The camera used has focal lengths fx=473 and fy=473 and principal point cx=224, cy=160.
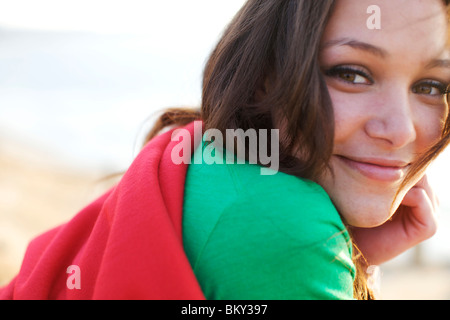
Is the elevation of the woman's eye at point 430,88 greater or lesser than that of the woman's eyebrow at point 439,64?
lesser

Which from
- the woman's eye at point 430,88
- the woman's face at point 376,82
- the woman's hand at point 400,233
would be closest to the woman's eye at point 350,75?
the woman's face at point 376,82

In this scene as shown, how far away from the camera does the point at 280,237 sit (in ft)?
4.04

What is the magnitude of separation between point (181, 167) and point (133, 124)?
11954mm

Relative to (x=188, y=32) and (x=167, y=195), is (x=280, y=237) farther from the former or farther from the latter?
(x=188, y=32)

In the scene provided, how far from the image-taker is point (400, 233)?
204cm

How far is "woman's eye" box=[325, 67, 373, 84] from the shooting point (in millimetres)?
1418

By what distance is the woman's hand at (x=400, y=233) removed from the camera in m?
2.03

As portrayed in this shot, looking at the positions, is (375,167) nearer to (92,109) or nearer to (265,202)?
(265,202)

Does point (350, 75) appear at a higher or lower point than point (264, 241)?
higher

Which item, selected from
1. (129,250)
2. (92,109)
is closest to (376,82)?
(129,250)

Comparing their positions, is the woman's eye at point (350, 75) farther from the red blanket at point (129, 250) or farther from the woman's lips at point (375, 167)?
the red blanket at point (129, 250)

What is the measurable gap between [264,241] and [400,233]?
3.45 ft

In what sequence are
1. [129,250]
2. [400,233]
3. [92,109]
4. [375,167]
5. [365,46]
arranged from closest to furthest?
1. [129,250]
2. [365,46]
3. [375,167]
4. [400,233]
5. [92,109]

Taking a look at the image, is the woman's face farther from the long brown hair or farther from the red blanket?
the red blanket
